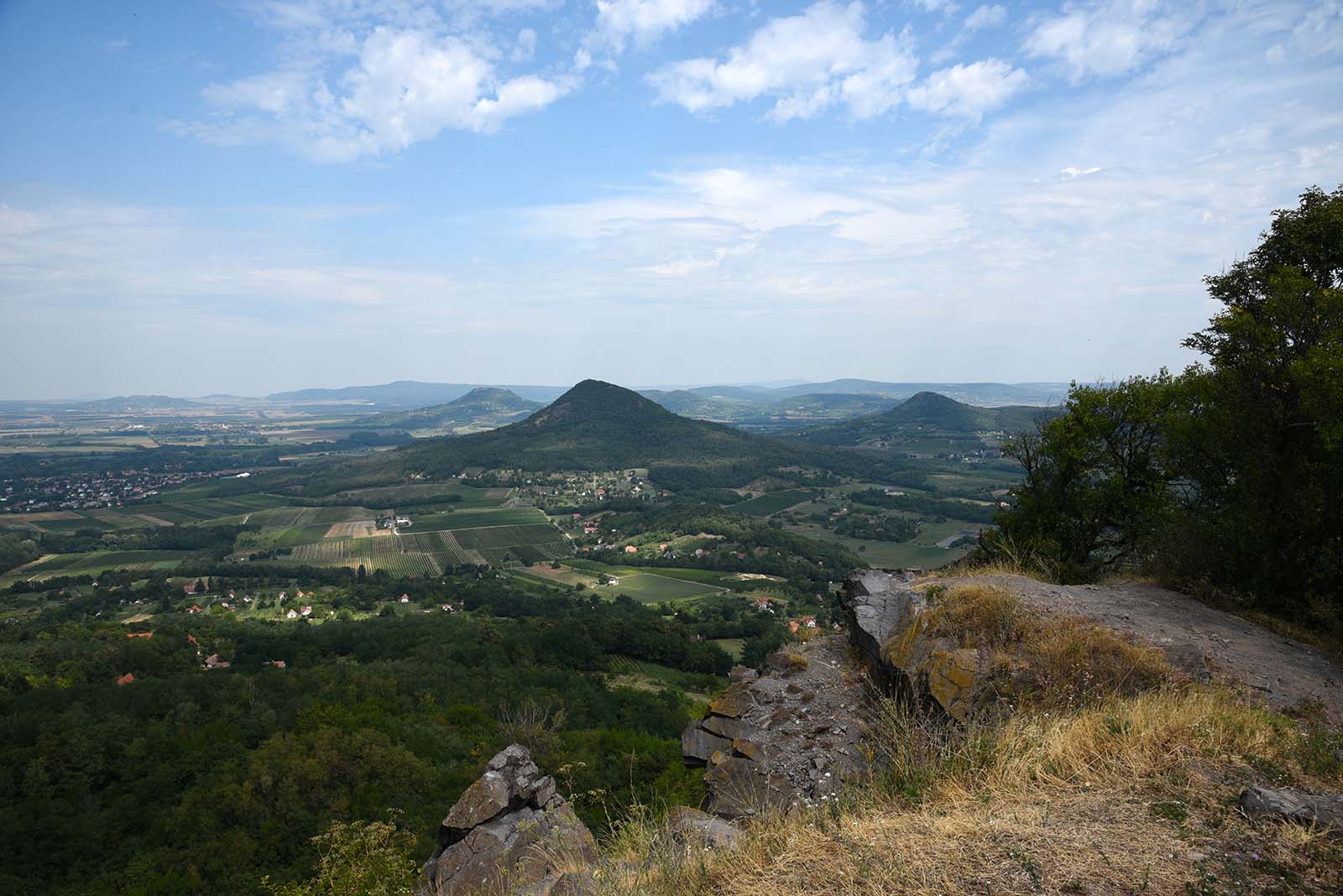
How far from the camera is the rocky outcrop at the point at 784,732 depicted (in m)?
8.43

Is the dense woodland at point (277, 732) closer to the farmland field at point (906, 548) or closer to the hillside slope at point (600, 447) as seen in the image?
the farmland field at point (906, 548)

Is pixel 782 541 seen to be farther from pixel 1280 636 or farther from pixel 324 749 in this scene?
pixel 1280 636

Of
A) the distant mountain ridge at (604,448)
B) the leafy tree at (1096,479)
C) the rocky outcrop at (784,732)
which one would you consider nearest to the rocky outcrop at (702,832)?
the rocky outcrop at (784,732)

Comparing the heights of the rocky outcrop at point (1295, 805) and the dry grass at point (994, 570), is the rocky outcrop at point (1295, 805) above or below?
above

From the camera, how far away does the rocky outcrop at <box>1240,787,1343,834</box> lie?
12.5ft

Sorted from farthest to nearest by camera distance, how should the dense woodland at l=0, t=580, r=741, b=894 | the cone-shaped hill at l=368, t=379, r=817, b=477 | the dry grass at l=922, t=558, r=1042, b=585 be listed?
the cone-shaped hill at l=368, t=379, r=817, b=477
the dense woodland at l=0, t=580, r=741, b=894
the dry grass at l=922, t=558, r=1042, b=585

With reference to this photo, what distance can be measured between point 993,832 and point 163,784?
36134 mm

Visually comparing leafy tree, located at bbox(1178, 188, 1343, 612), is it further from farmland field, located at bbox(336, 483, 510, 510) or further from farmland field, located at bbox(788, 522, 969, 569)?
farmland field, located at bbox(336, 483, 510, 510)

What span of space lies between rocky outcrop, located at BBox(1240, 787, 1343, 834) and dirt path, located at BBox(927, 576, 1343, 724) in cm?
393

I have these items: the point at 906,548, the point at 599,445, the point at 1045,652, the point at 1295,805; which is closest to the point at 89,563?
the point at 599,445

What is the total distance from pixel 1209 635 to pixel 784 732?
6579 mm

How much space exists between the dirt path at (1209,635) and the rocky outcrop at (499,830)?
806 centimetres

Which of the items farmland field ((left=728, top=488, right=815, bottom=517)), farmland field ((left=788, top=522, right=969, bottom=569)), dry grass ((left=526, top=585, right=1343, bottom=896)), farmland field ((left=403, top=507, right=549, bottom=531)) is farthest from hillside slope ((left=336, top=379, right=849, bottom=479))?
dry grass ((left=526, top=585, right=1343, bottom=896))

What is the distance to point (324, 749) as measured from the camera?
26188mm
